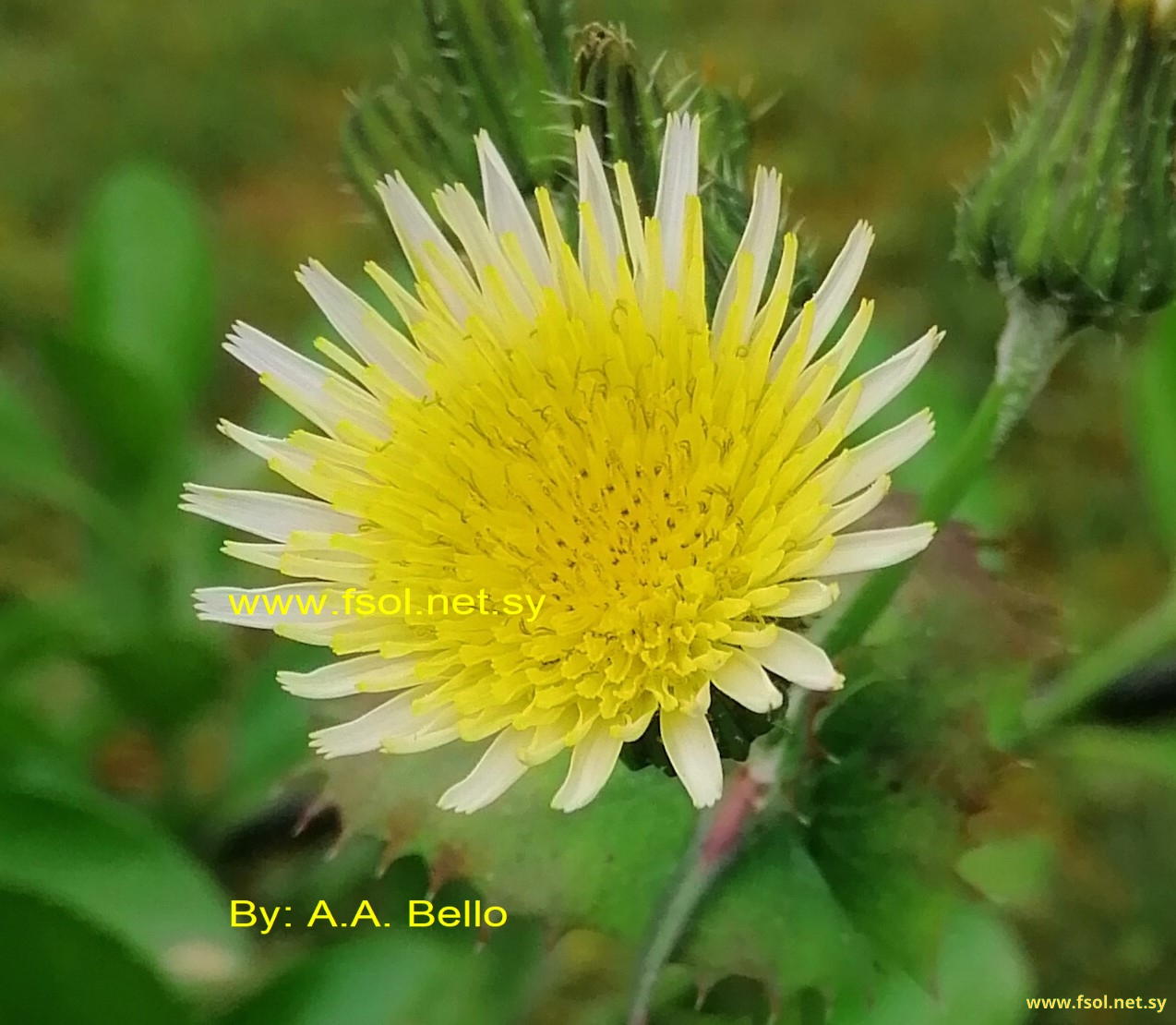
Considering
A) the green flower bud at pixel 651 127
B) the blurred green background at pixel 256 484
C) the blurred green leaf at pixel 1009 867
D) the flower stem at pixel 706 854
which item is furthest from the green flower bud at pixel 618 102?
the blurred green leaf at pixel 1009 867

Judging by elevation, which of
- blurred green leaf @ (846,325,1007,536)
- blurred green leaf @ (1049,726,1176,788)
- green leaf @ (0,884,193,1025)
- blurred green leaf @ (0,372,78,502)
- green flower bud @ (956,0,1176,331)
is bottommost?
green leaf @ (0,884,193,1025)

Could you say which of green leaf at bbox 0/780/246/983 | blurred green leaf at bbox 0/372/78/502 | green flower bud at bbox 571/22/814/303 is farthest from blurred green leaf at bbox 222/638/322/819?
green flower bud at bbox 571/22/814/303

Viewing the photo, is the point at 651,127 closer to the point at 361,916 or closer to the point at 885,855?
the point at 885,855

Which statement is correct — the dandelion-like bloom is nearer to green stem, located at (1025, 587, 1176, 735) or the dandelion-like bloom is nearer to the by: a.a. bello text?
the by: a.a. bello text

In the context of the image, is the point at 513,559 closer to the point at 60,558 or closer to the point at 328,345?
the point at 328,345

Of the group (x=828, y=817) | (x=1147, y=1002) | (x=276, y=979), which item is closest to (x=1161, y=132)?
(x=828, y=817)

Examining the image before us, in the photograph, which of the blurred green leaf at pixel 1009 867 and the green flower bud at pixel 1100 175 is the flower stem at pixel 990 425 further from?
the blurred green leaf at pixel 1009 867

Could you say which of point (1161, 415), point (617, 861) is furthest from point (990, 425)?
point (1161, 415)
